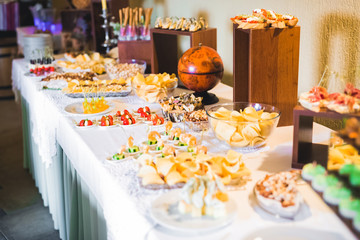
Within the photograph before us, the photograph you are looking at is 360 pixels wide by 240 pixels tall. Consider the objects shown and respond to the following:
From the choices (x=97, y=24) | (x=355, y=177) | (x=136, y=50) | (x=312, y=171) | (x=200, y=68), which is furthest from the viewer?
(x=97, y=24)

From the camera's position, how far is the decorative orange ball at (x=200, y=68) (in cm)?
180

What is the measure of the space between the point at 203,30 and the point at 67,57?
3.75ft

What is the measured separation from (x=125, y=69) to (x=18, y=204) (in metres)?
1.06

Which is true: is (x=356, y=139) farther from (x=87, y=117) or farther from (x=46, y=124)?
(x=46, y=124)

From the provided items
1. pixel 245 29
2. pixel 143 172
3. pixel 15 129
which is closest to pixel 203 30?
pixel 245 29

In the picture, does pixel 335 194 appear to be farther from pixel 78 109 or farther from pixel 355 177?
pixel 78 109

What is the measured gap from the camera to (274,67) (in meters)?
1.56

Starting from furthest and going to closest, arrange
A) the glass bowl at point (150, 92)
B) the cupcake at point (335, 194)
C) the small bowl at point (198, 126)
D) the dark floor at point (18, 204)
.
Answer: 1. the dark floor at point (18, 204)
2. the glass bowl at point (150, 92)
3. the small bowl at point (198, 126)
4. the cupcake at point (335, 194)

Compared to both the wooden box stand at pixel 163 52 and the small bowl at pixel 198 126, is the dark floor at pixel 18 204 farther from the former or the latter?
the small bowl at pixel 198 126

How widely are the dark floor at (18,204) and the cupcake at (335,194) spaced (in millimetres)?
1642

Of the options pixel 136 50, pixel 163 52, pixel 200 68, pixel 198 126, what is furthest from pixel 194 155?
pixel 136 50

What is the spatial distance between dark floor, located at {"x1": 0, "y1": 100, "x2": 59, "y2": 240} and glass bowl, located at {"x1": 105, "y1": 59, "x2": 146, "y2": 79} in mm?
869

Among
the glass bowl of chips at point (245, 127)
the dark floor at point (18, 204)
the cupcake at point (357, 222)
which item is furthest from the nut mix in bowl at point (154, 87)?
the cupcake at point (357, 222)

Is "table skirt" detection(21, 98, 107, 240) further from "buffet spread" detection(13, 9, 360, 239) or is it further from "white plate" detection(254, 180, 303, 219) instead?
"white plate" detection(254, 180, 303, 219)
